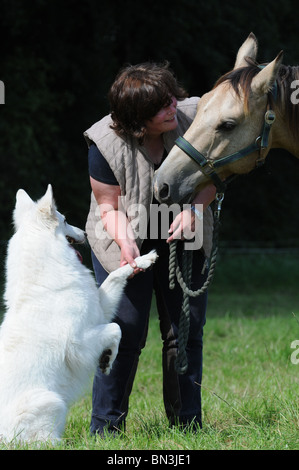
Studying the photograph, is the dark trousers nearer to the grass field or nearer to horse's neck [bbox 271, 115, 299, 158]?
the grass field

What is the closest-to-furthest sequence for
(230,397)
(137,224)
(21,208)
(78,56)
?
(137,224) < (21,208) < (230,397) < (78,56)

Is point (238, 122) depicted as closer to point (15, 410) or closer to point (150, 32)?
point (15, 410)

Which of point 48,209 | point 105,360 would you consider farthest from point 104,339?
point 48,209

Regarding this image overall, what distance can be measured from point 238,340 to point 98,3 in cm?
858

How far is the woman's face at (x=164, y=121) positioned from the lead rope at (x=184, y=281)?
429 mm

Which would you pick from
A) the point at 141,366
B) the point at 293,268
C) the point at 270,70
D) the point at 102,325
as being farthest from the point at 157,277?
the point at 293,268

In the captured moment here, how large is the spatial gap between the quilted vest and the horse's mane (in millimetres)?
382

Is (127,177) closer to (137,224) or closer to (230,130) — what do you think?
(137,224)

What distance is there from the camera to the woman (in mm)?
3254

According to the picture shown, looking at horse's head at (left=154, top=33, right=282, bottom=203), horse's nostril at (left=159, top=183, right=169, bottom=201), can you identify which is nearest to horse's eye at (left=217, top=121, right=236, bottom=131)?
horse's head at (left=154, top=33, right=282, bottom=203)

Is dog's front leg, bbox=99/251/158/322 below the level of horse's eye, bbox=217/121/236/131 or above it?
below

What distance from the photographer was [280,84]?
10.8 feet

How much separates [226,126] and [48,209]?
3.24ft

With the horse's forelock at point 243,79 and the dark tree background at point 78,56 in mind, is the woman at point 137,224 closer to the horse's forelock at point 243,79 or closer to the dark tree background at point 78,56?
the horse's forelock at point 243,79
